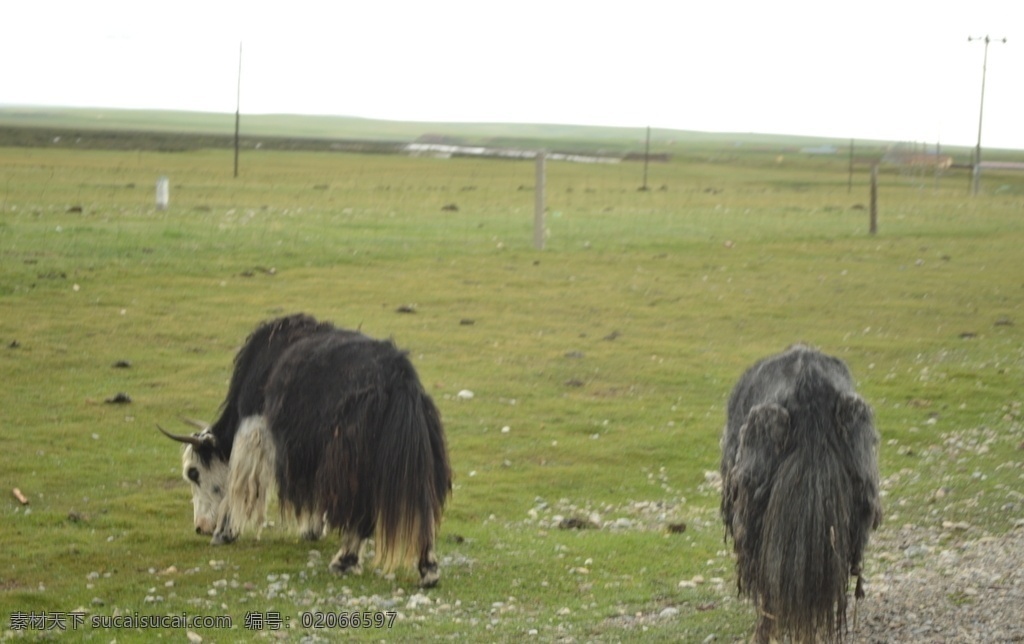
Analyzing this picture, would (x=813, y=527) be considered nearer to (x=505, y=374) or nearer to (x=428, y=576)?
(x=428, y=576)

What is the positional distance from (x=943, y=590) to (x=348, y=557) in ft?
12.1

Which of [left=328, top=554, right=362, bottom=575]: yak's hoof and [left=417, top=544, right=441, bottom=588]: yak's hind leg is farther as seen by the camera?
[left=328, top=554, right=362, bottom=575]: yak's hoof

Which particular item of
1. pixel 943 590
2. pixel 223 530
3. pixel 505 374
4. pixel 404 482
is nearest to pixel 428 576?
pixel 404 482

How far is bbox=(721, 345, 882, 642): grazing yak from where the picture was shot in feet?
19.6

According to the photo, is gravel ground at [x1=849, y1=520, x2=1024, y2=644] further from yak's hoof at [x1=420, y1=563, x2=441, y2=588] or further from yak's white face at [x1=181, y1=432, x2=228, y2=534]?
yak's white face at [x1=181, y1=432, x2=228, y2=534]

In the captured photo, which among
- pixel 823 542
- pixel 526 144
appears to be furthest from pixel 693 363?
pixel 526 144

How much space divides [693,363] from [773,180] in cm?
5843

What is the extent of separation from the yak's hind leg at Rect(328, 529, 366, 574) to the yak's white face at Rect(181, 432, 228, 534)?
1.40 metres

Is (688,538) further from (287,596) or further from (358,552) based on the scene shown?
(287,596)

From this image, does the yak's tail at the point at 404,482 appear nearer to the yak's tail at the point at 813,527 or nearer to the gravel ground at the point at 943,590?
the yak's tail at the point at 813,527

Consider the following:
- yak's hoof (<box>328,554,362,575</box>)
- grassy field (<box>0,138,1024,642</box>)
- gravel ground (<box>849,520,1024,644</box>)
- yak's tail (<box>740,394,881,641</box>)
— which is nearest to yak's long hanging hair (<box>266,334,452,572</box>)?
yak's hoof (<box>328,554,362,575</box>)

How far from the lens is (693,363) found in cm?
1587

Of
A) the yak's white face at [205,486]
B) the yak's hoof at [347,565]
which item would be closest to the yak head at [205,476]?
the yak's white face at [205,486]

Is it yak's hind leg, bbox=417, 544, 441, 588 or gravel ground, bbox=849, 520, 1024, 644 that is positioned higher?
gravel ground, bbox=849, 520, 1024, 644
